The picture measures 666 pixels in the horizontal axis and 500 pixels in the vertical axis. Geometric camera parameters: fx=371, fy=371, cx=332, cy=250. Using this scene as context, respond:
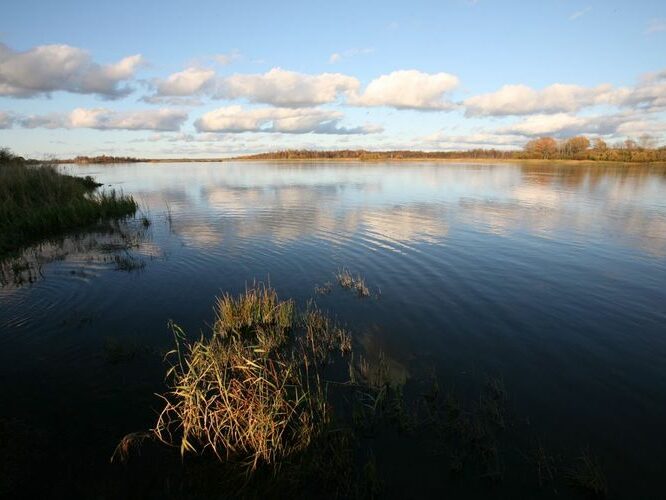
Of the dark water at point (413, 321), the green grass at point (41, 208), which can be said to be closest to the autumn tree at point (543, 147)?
the dark water at point (413, 321)

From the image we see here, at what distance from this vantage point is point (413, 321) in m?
11.1

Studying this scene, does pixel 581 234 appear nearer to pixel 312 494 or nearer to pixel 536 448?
pixel 536 448

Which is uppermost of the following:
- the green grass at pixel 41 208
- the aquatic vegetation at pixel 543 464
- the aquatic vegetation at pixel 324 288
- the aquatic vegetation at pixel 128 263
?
the green grass at pixel 41 208

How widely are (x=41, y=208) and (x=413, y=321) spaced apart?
2511cm

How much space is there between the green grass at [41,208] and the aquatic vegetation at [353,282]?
16348 mm

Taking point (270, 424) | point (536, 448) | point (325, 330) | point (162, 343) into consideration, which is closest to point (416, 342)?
point (325, 330)

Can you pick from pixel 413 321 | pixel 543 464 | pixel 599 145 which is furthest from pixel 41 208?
pixel 599 145

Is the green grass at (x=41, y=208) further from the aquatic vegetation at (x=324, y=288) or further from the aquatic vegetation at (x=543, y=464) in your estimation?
the aquatic vegetation at (x=543, y=464)

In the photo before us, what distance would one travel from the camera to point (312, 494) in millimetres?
5551

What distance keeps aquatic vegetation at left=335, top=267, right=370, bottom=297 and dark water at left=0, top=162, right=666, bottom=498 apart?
0.49 meters

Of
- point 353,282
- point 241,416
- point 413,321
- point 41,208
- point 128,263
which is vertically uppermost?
point 41,208

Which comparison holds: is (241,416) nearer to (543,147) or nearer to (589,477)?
(589,477)

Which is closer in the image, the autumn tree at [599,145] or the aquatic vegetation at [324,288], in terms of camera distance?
the aquatic vegetation at [324,288]

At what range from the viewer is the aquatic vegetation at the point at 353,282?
13.4 metres
